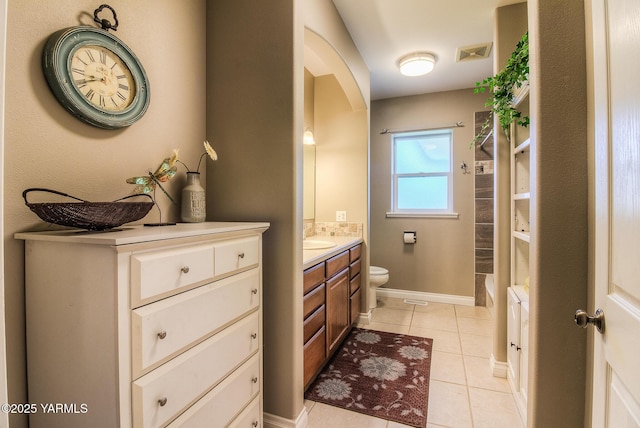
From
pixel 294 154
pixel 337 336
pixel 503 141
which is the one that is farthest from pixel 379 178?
pixel 294 154

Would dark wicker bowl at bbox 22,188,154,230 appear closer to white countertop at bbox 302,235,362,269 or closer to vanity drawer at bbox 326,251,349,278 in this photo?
white countertop at bbox 302,235,362,269

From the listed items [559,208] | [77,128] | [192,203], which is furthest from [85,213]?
[559,208]

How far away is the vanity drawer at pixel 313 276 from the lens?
68.3 inches

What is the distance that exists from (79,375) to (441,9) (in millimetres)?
2906

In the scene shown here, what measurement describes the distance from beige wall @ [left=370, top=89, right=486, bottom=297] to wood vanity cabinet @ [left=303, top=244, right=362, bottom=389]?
126 cm

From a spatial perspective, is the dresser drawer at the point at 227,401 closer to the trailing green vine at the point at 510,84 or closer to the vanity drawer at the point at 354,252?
the vanity drawer at the point at 354,252

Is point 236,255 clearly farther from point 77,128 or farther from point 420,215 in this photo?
point 420,215

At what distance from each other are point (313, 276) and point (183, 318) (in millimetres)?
956

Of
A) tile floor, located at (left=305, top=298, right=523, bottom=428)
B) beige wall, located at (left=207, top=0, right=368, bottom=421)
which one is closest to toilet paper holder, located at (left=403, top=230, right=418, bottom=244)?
tile floor, located at (left=305, top=298, right=523, bottom=428)

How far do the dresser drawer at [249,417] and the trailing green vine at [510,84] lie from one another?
209 centimetres

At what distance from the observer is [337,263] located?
2258 millimetres

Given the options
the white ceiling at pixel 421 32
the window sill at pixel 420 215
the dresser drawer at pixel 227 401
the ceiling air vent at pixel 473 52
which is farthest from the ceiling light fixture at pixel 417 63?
the dresser drawer at pixel 227 401

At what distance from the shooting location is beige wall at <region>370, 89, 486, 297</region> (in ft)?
11.6

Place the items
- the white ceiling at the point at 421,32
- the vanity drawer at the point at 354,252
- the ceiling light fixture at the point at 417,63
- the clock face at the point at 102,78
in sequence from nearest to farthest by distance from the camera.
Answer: the clock face at the point at 102,78, the white ceiling at the point at 421,32, the vanity drawer at the point at 354,252, the ceiling light fixture at the point at 417,63
